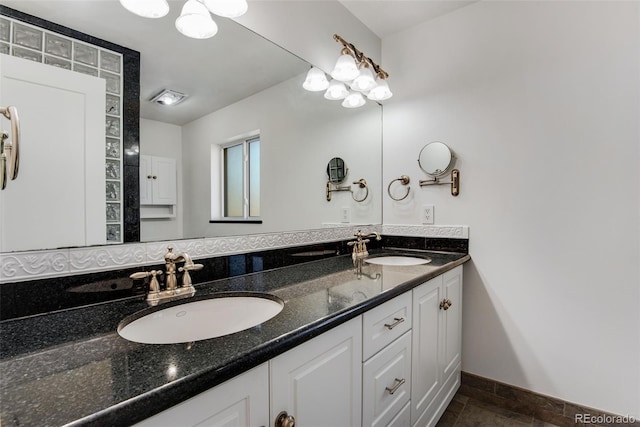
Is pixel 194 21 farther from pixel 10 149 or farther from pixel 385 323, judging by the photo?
pixel 385 323

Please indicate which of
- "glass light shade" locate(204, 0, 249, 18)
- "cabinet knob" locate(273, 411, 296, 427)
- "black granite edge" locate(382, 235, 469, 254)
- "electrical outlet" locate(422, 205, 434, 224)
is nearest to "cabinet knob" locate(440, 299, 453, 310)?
"black granite edge" locate(382, 235, 469, 254)

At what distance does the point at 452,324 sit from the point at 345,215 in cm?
89

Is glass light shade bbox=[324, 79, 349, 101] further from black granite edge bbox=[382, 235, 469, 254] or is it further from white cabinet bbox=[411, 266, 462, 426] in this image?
white cabinet bbox=[411, 266, 462, 426]

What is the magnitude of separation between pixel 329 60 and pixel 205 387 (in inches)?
70.0

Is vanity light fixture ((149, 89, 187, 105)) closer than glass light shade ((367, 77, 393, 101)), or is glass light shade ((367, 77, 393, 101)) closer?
vanity light fixture ((149, 89, 187, 105))

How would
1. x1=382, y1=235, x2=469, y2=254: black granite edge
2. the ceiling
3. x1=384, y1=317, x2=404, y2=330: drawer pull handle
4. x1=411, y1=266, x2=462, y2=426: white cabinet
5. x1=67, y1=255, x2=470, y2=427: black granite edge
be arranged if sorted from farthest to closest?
1. x1=382, y1=235, x2=469, y2=254: black granite edge
2. x1=411, y1=266, x2=462, y2=426: white cabinet
3. x1=384, y1=317, x2=404, y2=330: drawer pull handle
4. the ceiling
5. x1=67, y1=255, x2=470, y2=427: black granite edge

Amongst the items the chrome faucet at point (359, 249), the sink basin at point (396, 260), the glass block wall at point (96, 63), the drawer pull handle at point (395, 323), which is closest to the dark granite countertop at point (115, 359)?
the drawer pull handle at point (395, 323)

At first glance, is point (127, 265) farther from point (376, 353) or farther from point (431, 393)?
point (431, 393)

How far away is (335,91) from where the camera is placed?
1872 millimetres

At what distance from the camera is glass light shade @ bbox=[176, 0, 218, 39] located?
1047 millimetres

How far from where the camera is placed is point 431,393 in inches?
57.2

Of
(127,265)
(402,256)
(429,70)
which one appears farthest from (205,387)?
(429,70)

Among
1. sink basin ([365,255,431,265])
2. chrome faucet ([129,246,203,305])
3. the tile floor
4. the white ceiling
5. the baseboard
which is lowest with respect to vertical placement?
the tile floor

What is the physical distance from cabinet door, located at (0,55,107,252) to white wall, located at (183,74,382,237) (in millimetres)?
298
